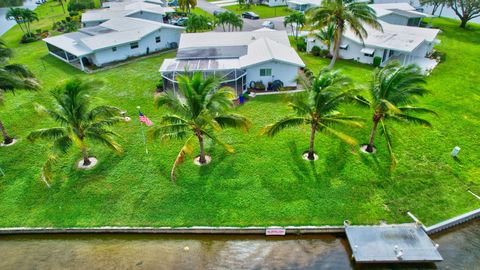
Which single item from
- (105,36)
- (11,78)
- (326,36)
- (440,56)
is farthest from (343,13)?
(105,36)

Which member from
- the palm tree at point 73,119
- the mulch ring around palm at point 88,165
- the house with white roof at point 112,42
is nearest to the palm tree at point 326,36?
the house with white roof at point 112,42

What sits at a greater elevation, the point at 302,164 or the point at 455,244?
the point at 302,164

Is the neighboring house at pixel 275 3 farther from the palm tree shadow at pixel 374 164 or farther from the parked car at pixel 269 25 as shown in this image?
the palm tree shadow at pixel 374 164

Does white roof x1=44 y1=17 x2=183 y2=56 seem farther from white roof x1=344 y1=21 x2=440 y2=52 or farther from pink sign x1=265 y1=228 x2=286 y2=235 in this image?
pink sign x1=265 y1=228 x2=286 y2=235

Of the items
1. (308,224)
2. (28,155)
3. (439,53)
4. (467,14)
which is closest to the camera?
(308,224)

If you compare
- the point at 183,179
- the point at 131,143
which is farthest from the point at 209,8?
the point at 183,179

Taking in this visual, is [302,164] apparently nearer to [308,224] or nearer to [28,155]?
[308,224]

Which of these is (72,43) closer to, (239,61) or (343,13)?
(239,61)
